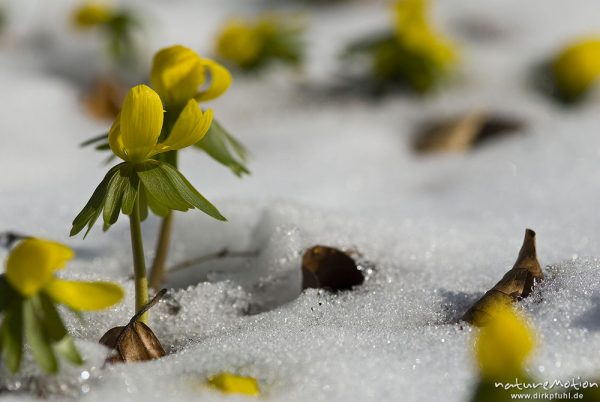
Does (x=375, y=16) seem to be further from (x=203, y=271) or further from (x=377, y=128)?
(x=203, y=271)

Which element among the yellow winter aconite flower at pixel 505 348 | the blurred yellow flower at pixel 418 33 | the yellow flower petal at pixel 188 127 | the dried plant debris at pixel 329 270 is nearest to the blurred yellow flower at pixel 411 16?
the blurred yellow flower at pixel 418 33

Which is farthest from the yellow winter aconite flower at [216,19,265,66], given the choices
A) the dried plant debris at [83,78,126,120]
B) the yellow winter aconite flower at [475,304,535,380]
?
the yellow winter aconite flower at [475,304,535,380]

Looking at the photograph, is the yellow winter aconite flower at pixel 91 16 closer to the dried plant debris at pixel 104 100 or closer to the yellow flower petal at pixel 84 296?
the dried plant debris at pixel 104 100

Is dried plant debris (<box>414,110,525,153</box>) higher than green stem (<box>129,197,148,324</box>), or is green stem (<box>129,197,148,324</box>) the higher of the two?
green stem (<box>129,197,148,324</box>)

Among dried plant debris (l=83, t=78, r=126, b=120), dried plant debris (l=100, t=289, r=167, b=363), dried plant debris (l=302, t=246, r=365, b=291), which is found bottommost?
dried plant debris (l=83, t=78, r=126, b=120)

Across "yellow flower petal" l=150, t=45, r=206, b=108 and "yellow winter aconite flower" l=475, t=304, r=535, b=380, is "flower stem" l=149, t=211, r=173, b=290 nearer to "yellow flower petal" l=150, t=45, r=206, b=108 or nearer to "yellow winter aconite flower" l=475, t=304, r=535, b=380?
"yellow flower petal" l=150, t=45, r=206, b=108

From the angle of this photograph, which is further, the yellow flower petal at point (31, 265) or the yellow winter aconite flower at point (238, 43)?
the yellow winter aconite flower at point (238, 43)

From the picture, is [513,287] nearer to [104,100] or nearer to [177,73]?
[177,73]
